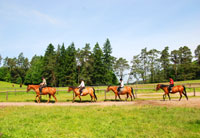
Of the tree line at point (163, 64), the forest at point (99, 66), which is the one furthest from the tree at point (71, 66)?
the tree line at point (163, 64)

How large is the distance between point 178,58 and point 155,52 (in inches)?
432

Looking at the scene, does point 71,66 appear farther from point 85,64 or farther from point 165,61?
point 165,61

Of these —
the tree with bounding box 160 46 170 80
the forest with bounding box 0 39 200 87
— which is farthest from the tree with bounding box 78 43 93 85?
the tree with bounding box 160 46 170 80

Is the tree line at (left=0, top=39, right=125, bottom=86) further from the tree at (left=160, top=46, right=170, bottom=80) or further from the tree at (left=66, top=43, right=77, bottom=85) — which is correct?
the tree at (left=160, top=46, right=170, bottom=80)

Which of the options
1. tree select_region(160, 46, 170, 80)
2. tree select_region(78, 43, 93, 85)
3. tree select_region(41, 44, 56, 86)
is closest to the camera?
tree select_region(78, 43, 93, 85)

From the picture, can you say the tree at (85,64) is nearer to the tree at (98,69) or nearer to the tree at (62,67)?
the tree at (98,69)

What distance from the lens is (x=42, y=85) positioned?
1742 centimetres

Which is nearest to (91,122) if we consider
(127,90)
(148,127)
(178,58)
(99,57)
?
(148,127)

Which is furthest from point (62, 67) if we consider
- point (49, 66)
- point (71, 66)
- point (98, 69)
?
point (98, 69)

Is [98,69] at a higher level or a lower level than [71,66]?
lower

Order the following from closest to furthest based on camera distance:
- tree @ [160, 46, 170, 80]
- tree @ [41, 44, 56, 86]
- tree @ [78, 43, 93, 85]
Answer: tree @ [78, 43, 93, 85] → tree @ [41, 44, 56, 86] → tree @ [160, 46, 170, 80]

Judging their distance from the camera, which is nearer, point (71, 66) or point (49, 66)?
point (71, 66)

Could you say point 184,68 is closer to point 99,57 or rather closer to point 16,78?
point 99,57

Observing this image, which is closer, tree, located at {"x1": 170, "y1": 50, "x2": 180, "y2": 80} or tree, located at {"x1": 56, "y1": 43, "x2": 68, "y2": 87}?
tree, located at {"x1": 56, "y1": 43, "x2": 68, "y2": 87}
